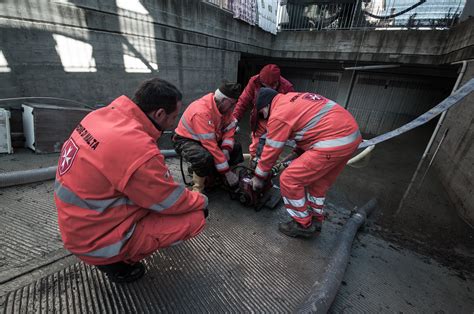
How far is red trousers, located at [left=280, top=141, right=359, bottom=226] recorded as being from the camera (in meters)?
2.08

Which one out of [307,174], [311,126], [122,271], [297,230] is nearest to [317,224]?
[297,230]

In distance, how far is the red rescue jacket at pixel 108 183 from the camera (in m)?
1.14

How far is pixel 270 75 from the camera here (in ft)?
13.3

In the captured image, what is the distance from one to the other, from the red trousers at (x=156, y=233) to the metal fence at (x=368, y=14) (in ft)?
29.5

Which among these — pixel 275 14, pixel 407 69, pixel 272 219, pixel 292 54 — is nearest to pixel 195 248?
pixel 272 219

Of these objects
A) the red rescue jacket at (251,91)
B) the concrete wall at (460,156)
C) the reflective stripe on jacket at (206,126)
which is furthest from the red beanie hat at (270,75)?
the concrete wall at (460,156)

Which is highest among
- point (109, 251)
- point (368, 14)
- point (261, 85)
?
point (368, 14)

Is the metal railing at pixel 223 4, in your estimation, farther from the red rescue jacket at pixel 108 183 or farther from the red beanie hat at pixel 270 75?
the red rescue jacket at pixel 108 183

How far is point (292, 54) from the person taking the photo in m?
8.62

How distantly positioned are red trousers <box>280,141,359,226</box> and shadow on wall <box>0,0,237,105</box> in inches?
168

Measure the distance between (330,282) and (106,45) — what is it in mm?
5265

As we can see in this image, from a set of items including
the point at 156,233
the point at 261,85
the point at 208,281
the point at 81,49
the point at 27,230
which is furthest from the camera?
the point at 261,85

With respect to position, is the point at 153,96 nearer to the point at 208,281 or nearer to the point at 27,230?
the point at 208,281

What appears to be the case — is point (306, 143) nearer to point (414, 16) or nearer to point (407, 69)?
point (414, 16)
